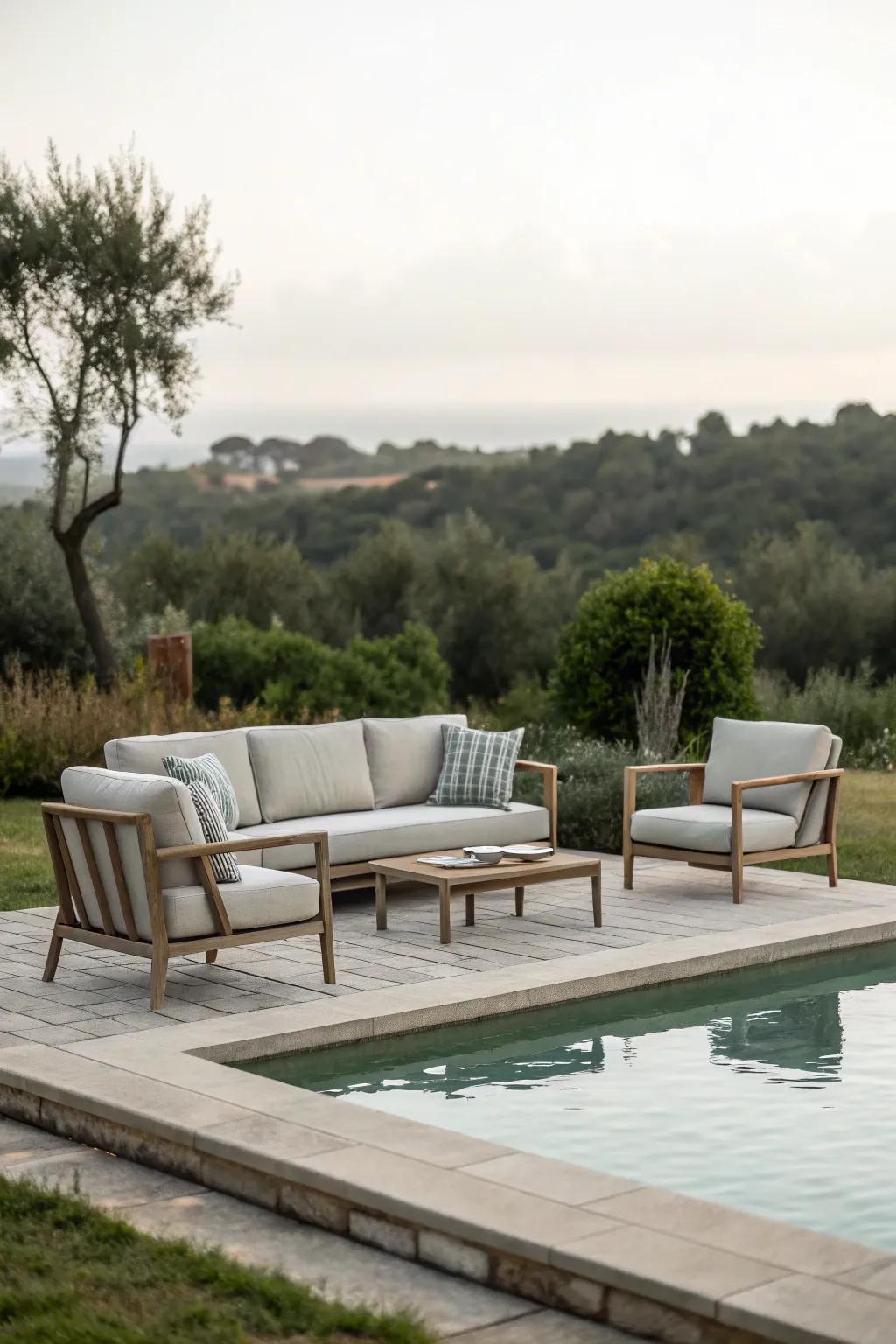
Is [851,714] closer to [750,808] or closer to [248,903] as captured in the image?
[750,808]

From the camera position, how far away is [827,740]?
8.67 metres

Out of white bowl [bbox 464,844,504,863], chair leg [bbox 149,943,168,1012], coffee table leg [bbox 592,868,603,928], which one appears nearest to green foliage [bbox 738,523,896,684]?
coffee table leg [bbox 592,868,603,928]

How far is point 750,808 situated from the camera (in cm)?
863

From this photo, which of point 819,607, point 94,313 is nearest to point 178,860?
point 94,313

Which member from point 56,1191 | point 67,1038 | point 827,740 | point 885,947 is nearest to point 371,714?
point 827,740

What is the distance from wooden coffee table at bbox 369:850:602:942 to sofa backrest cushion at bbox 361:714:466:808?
98 cm

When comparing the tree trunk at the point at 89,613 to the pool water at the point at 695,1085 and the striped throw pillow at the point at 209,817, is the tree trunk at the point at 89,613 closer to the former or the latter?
the striped throw pillow at the point at 209,817

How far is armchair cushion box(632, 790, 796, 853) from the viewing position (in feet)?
27.0

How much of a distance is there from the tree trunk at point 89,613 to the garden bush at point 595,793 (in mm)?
6485

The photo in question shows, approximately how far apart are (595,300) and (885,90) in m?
9.90

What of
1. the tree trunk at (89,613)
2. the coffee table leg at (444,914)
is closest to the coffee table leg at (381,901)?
the coffee table leg at (444,914)

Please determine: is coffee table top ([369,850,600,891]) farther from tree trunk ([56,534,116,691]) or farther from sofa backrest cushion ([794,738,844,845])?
tree trunk ([56,534,116,691])

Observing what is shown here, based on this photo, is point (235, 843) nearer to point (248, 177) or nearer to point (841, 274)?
point (248, 177)

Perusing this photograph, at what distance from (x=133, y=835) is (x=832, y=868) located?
412 cm
